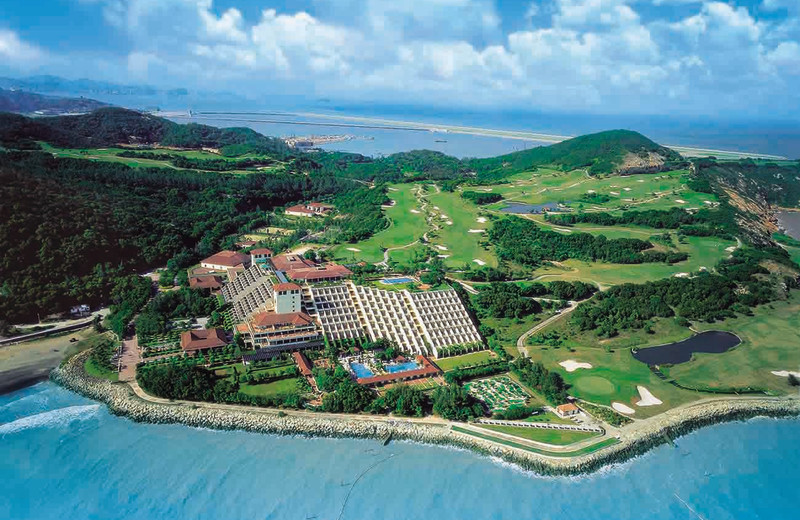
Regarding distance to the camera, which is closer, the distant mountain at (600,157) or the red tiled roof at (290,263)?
the red tiled roof at (290,263)

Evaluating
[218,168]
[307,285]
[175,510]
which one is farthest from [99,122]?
[175,510]

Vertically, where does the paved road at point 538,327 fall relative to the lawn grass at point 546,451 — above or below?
above

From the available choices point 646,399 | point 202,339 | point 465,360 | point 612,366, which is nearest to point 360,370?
point 465,360

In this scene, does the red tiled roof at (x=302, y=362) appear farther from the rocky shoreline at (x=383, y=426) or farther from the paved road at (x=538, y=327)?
the paved road at (x=538, y=327)

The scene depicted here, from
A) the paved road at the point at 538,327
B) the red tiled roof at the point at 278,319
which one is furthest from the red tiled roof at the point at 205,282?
the paved road at the point at 538,327

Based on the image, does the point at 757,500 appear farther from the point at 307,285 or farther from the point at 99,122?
the point at 99,122

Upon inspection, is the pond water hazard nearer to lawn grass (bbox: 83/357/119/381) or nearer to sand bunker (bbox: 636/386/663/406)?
sand bunker (bbox: 636/386/663/406)
